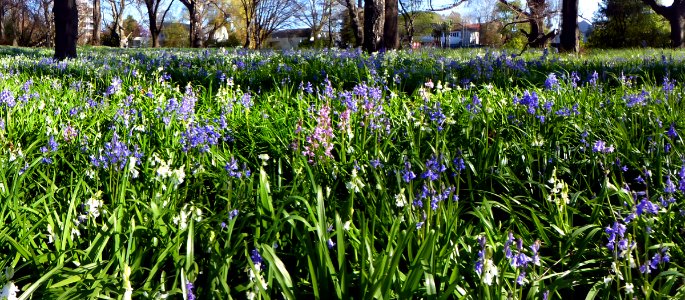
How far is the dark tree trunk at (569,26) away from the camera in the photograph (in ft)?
48.7

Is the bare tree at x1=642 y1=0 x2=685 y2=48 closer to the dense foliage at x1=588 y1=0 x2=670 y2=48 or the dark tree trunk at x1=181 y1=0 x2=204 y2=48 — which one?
the dense foliage at x1=588 y1=0 x2=670 y2=48

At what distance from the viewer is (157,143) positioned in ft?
11.1

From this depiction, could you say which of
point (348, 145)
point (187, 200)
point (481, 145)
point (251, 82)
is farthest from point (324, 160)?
point (251, 82)

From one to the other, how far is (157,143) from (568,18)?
14.4m

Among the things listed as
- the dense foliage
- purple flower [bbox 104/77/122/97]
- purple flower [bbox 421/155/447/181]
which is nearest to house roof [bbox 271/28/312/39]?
the dense foliage

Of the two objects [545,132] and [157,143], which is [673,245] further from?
[157,143]

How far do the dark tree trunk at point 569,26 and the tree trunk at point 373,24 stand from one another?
5201 mm

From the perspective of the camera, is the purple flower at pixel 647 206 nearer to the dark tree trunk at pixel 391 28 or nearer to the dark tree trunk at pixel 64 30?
the dark tree trunk at pixel 64 30

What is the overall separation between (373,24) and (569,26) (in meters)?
5.90

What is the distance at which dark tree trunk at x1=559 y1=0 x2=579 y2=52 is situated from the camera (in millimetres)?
14848

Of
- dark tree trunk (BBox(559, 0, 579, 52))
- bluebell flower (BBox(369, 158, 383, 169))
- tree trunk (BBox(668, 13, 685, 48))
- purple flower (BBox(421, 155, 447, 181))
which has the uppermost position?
tree trunk (BBox(668, 13, 685, 48))

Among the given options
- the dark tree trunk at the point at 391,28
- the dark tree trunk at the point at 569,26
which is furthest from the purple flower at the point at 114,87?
the dark tree trunk at the point at 569,26

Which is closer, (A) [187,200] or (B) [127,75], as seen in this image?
(A) [187,200]

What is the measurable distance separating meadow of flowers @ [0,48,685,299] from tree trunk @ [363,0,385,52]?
852 centimetres
